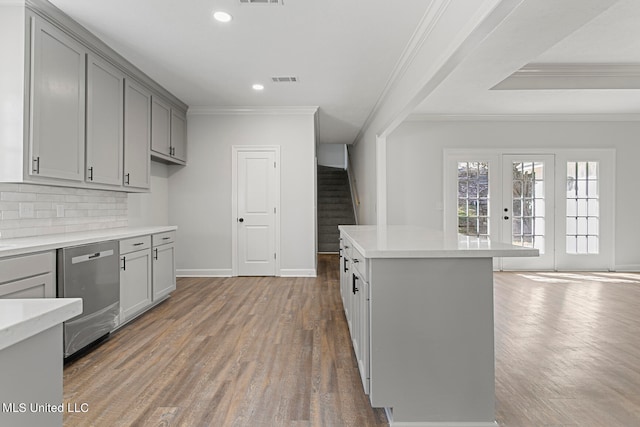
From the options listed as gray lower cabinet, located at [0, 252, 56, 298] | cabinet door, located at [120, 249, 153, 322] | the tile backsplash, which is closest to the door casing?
the tile backsplash

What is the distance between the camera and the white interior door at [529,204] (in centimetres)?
589

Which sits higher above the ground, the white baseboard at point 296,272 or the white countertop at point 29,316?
the white countertop at point 29,316

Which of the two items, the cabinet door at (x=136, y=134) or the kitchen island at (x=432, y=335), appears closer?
the kitchen island at (x=432, y=335)

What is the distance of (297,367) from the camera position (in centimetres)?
239

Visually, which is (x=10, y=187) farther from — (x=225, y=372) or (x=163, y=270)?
(x=225, y=372)

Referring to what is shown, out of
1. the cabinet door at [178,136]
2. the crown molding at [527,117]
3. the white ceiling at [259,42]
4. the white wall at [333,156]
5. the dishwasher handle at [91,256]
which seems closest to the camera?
the dishwasher handle at [91,256]

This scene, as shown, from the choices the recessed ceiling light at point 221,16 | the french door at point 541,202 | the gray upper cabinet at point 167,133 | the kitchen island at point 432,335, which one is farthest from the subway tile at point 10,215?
the french door at point 541,202

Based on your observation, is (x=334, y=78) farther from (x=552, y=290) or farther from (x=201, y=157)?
(x=552, y=290)

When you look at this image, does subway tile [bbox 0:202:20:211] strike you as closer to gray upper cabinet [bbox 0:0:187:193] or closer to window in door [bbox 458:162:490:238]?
gray upper cabinet [bbox 0:0:187:193]

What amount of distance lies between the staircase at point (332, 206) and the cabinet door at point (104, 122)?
18.5ft

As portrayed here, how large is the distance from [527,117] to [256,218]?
182 inches

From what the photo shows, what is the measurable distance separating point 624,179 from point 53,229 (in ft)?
25.5

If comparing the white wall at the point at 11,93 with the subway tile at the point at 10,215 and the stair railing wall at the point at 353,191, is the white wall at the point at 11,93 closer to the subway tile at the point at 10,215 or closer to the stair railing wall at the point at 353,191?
the subway tile at the point at 10,215

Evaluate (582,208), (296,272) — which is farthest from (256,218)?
(582,208)
